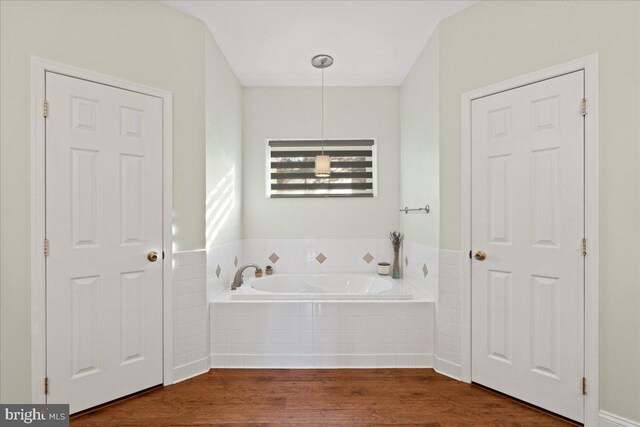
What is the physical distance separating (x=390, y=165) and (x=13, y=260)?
304 centimetres

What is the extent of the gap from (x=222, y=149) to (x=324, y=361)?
1.96 metres

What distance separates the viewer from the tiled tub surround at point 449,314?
2143 mm

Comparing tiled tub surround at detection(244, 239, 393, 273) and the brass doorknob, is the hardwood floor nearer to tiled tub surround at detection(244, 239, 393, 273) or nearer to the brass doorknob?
the brass doorknob

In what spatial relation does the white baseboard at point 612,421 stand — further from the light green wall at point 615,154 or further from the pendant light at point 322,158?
the pendant light at point 322,158

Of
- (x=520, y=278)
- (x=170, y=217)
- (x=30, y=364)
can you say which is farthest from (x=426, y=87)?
(x=30, y=364)

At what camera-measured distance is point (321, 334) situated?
2.33 meters

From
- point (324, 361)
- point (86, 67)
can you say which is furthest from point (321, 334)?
point (86, 67)

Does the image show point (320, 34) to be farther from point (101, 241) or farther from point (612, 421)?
point (612, 421)

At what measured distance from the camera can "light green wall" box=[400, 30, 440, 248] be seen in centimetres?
234

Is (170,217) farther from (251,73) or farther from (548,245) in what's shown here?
(548,245)

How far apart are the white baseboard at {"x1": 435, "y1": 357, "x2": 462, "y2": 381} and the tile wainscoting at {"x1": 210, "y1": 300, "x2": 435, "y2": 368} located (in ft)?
0.25

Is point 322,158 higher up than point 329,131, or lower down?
lower down

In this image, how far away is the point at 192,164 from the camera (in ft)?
7.22

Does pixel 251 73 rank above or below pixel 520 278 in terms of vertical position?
above
